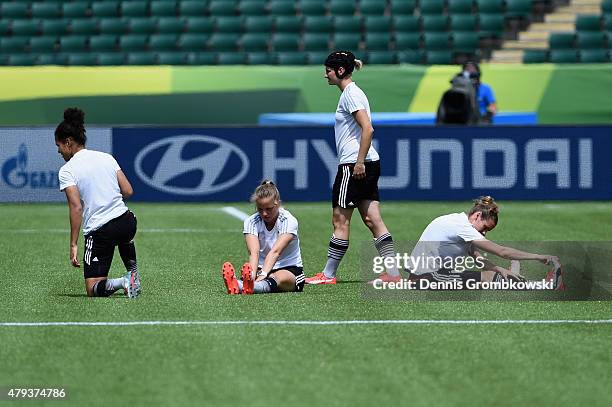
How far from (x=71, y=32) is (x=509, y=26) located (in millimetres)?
9721

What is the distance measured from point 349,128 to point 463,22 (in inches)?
688

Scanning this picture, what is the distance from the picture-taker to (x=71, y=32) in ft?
93.1

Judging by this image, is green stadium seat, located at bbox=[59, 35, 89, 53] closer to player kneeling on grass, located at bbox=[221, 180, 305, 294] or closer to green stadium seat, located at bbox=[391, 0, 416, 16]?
green stadium seat, located at bbox=[391, 0, 416, 16]

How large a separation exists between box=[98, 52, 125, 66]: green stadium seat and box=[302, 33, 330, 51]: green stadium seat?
391 centimetres

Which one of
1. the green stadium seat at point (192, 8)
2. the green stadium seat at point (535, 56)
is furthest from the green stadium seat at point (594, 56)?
the green stadium seat at point (192, 8)

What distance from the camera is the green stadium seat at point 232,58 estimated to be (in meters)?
27.3

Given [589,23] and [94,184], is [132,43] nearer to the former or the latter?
[589,23]

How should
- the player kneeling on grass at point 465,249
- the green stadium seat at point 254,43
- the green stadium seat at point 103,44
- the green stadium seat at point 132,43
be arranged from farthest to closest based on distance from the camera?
the green stadium seat at point 103,44, the green stadium seat at point 132,43, the green stadium seat at point 254,43, the player kneeling on grass at point 465,249

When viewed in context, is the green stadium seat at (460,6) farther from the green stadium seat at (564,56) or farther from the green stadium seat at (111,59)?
the green stadium seat at (111,59)

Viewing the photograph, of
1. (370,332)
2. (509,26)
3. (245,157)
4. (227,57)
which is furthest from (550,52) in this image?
(370,332)

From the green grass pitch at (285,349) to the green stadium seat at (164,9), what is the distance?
16404mm

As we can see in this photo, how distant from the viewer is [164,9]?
28500mm

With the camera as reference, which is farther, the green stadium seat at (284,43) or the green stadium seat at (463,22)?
the green stadium seat at (463,22)

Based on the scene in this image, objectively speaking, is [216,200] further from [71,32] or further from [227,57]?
[71,32]
